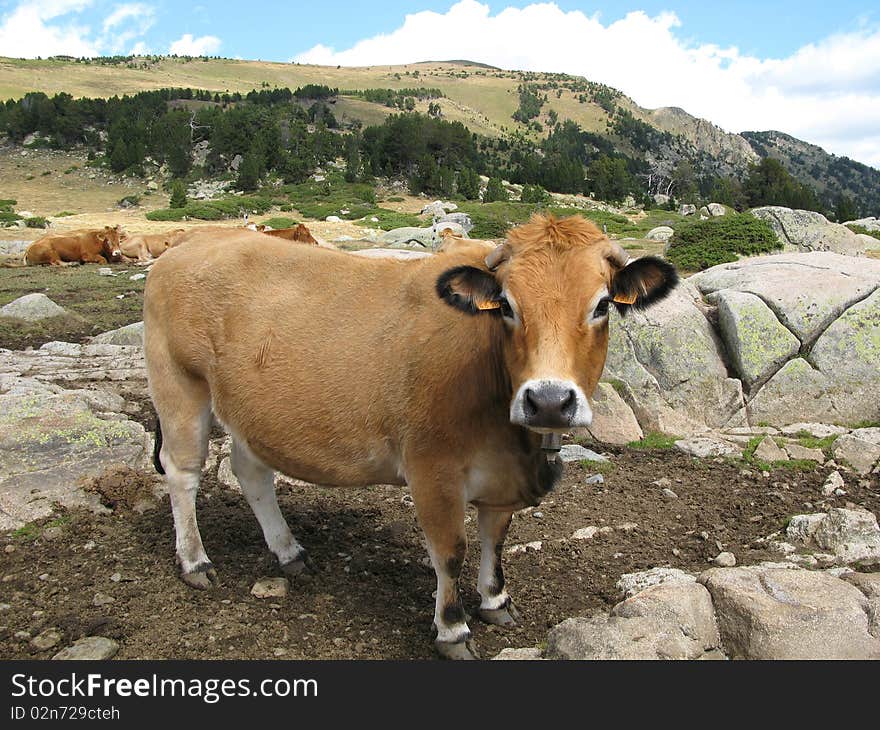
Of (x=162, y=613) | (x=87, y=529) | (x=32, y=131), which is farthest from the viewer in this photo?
(x=32, y=131)

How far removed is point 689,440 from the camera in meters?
9.30

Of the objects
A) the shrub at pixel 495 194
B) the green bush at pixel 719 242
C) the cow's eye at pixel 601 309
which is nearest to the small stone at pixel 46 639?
the cow's eye at pixel 601 309

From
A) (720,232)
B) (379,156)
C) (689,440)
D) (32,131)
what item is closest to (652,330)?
(689,440)

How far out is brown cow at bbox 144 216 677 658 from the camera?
3967 mm

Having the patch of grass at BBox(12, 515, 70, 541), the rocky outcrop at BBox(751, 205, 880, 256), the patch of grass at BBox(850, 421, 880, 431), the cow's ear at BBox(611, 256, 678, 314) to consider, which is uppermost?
the rocky outcrop at BBox(751, 205, 880, 256)

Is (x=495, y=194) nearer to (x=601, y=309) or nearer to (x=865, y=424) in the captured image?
(x=865, y=424)

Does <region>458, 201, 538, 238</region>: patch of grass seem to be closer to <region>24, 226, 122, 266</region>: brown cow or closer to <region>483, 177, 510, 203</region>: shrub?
<region>483, 177, 510, 203</region>: shrub

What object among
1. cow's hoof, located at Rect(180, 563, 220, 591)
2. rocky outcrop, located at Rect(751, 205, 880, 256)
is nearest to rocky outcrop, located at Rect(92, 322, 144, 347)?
cow's hoof, located at Rect(180, 563, 220, 591)

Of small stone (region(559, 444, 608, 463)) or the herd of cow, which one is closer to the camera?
small stone (region(559, 444, 608, 463))

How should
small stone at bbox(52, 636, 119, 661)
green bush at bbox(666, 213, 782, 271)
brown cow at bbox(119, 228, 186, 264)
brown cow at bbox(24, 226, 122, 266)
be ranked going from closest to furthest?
small stone at bbox(52, 636, 119, 661) → green bush at bbox(666, 213, 782, 271) → brown cow at bbox(24, 226, 122, 266) → brown cow at bbox(119, 228, 186, 264)

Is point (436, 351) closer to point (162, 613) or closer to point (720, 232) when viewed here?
point (162, 613)

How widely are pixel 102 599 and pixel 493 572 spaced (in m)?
2.92

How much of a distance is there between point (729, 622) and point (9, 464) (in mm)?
6295

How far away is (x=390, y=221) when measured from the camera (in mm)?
43531
